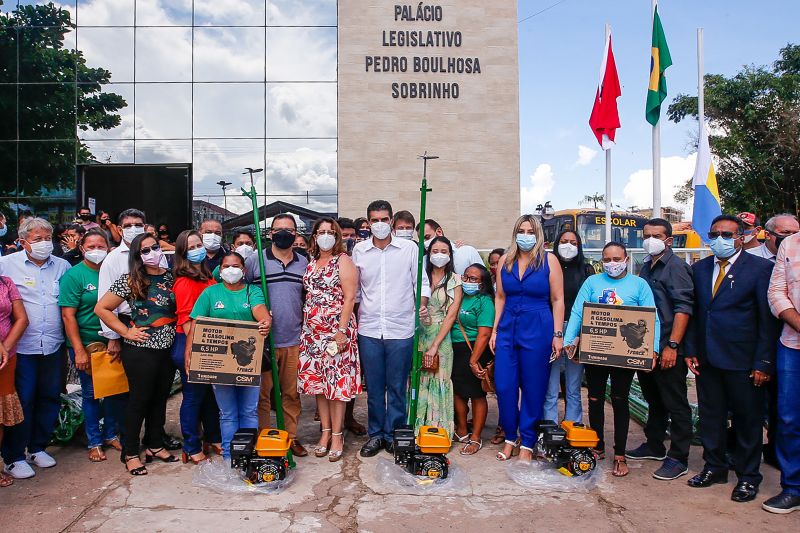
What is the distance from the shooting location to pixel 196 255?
4988mm

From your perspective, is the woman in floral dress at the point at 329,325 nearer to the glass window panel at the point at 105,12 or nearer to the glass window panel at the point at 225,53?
the glass window panel at the point at 225,53

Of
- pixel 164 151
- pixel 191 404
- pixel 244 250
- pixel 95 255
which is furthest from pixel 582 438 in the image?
pixel 164 151

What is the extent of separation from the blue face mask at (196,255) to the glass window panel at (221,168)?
30.6 ft

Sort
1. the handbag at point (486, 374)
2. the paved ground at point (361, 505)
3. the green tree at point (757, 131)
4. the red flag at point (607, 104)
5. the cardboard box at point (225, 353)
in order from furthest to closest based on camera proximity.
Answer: the green tree at point (757, 131)
the red flag at point (607, 104)
the handbag at point (486, 374)
the cardboard box at point (225, 353)
the paved ground at point (361, 505)

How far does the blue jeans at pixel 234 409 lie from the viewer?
4.84 meters

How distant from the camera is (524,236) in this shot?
5023 mm

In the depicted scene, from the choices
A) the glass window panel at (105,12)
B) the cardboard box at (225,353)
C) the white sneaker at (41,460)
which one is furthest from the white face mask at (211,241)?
the glass window panel at (105,12)

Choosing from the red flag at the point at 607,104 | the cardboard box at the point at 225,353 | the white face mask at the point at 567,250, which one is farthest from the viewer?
the red flag at the point at 607,104

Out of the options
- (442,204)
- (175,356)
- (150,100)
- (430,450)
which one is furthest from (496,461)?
(150,100)

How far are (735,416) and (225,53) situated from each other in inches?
513

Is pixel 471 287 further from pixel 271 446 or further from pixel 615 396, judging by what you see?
pixel 271 446

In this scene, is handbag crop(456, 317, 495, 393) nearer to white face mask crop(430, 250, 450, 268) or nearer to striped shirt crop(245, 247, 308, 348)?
white face mask crop(430, 250, 450, 268)

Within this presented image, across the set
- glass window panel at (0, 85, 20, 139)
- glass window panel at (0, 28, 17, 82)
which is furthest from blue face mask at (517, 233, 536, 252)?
glass window panel at (0, 28, 17, 82)

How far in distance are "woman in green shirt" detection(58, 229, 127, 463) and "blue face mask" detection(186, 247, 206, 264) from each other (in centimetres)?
75
